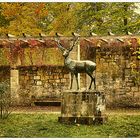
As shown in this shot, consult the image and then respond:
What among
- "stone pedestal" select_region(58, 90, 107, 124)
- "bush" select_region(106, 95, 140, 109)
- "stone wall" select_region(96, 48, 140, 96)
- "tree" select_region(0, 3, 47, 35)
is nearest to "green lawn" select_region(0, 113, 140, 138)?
"stone pedestal" select_region(58, 90, 107, 124)

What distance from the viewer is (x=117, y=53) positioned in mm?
17953

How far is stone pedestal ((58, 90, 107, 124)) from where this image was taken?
44.1 feet

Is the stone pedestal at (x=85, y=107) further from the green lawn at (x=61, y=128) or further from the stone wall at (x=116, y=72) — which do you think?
the stone wall at (x=116, y=72)

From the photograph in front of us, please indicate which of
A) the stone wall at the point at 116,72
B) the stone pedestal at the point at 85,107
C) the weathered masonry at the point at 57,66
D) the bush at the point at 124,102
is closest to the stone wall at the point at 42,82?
the weathered masonry at the point at 57,66

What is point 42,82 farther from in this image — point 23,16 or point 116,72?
point 23,16

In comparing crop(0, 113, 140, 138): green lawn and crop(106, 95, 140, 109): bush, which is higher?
crop(106, 95, 140, 109): bush

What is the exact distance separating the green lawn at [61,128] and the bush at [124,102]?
124 inches

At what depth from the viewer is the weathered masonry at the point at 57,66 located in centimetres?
1786

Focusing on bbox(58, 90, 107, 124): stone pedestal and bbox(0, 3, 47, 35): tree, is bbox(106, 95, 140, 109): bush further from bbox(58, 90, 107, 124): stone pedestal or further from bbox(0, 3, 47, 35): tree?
bbox(0, 3, 47, 35): tree

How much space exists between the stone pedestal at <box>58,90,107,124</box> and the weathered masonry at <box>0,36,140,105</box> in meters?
4.35

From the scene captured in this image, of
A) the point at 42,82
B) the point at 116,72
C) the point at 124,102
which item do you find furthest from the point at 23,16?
the point at 124,102

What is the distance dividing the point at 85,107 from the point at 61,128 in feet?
3.46

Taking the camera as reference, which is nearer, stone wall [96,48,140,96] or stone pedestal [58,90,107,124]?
stone pedestal [58,90,107,124]

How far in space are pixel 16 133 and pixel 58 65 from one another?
6.61m
